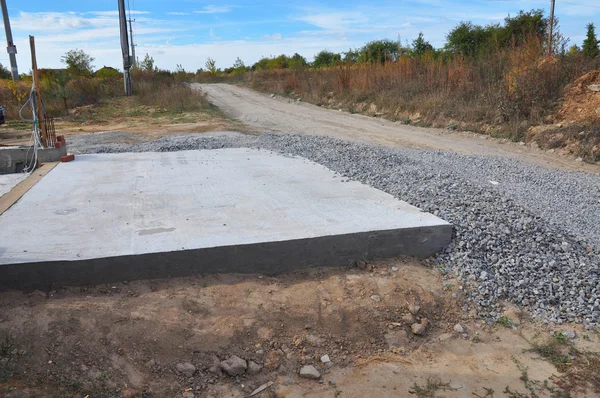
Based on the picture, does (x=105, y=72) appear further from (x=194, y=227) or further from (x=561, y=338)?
(x=561, y=338)

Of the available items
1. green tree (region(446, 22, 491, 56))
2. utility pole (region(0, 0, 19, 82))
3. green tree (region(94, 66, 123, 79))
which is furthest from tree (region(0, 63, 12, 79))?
green tree (region(446, 22, 491, 56))

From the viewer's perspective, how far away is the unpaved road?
10.5 meters

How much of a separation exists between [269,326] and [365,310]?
783 millimetres

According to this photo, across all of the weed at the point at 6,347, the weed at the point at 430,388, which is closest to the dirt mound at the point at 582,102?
the weed at the point at 430,388

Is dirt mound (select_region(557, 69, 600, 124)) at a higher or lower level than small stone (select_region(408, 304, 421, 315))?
higher

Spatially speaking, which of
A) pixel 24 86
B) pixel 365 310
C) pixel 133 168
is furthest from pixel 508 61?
pixel 24 86

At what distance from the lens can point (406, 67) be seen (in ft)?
61.1

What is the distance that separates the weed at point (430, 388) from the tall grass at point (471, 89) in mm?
9917

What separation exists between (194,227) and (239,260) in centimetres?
65

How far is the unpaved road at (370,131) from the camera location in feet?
34.4

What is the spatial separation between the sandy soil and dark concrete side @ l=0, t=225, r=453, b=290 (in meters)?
0.09

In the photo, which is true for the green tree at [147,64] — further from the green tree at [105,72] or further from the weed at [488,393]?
the weed at [488,393]

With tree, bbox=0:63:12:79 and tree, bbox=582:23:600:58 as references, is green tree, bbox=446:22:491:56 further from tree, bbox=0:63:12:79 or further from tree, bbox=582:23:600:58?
tree, bbox=0:63:12:79

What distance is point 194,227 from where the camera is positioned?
444cm
